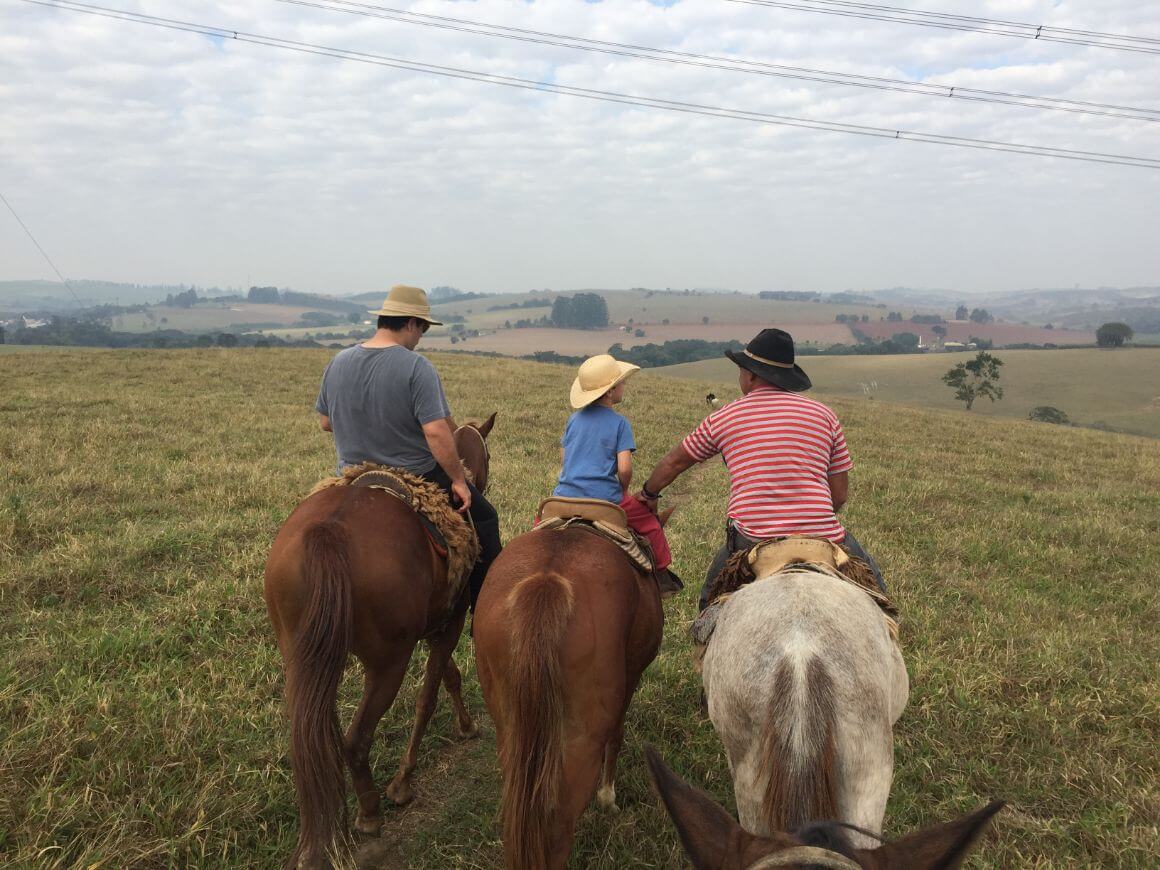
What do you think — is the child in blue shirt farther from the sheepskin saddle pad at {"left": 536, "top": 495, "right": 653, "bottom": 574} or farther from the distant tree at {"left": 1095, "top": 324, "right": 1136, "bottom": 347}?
the distant tree at {"left": 1095, "top": 324, "right": 1136, "bottom": 347}

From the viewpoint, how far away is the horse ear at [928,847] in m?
1.71

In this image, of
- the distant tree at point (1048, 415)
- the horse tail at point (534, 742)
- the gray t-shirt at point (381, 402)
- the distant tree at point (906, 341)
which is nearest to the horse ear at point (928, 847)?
the horse tail at point (534, 742)

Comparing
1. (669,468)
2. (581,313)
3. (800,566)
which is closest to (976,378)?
(669,468)

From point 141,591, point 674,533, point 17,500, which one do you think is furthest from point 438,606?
point 17,500

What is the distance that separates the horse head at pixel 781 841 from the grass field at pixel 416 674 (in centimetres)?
217

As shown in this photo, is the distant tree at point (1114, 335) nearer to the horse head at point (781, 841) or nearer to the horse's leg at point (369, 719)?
the horse's leg at point (369, 719)

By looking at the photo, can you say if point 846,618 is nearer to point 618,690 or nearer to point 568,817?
point 618,690

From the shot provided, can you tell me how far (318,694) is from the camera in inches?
132

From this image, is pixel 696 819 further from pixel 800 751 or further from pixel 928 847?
pixel 800 751

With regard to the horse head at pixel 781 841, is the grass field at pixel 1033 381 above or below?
below

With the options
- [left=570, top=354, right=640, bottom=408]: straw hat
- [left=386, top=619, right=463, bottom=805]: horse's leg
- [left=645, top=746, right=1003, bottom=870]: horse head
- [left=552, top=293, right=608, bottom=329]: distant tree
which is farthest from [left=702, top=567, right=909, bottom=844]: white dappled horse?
[left=552, top=293, right=608, bottom=329]: distant tree

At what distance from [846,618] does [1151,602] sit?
691 centimetres

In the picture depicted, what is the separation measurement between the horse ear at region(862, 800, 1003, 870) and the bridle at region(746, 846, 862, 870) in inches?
7.2

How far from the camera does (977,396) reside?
49.4 m
